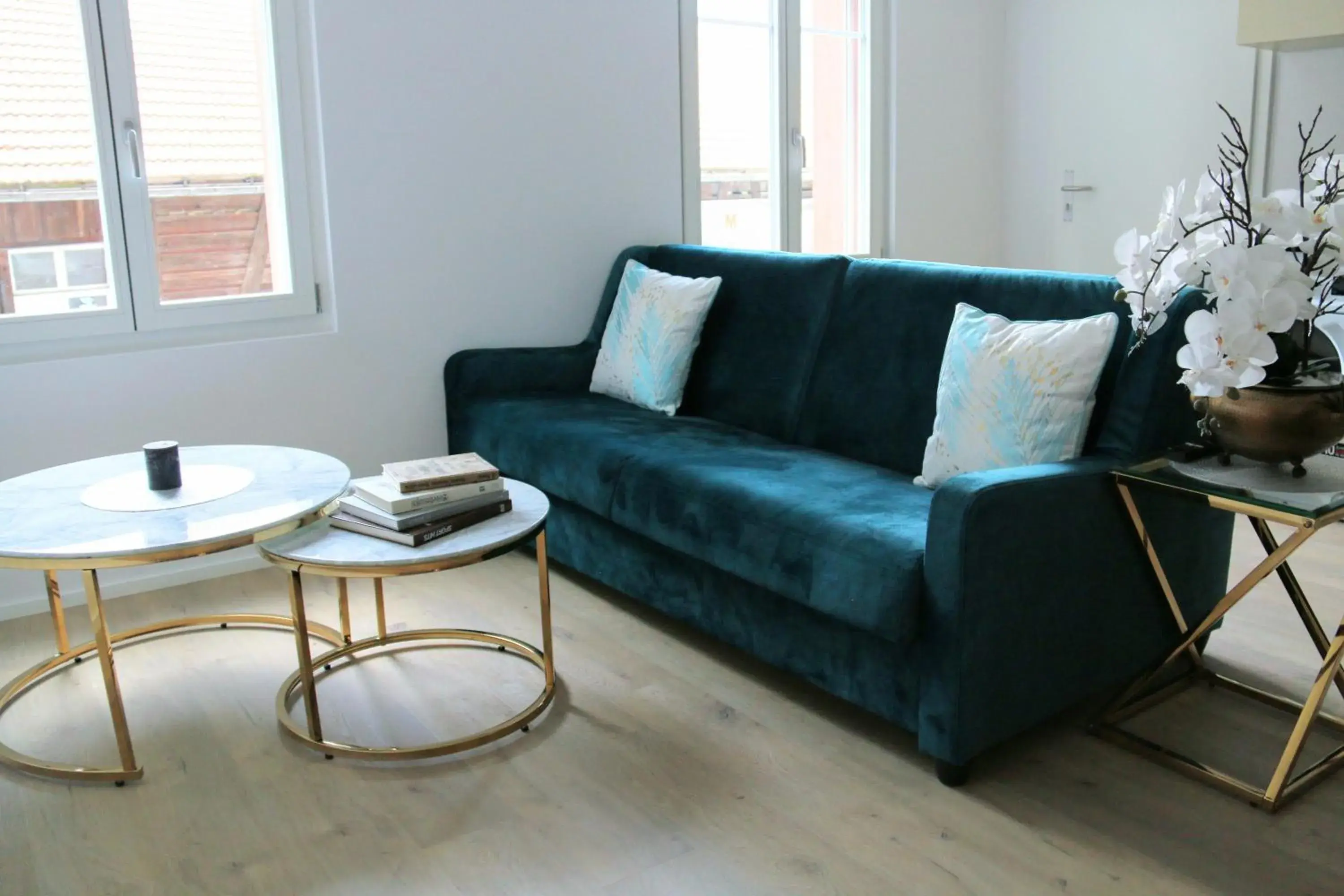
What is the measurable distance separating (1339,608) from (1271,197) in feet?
4.60

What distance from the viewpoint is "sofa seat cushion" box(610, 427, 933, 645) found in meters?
2.25

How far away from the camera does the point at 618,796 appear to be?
227 cm

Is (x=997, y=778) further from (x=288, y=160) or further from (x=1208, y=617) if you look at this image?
(x=288, y=160)

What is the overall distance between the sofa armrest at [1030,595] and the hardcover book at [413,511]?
3.11 ft

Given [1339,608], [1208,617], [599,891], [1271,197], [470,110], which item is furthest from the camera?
[470,110]

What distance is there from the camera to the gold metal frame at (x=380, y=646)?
7.57 ft

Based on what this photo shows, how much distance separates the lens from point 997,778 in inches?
90.0

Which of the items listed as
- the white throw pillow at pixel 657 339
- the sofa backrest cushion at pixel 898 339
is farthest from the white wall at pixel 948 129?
the sofa backrest cushion at pixel 898 339

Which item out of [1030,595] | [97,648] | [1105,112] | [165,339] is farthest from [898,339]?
[1105,112]

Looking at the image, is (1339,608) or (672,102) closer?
(1339,608)

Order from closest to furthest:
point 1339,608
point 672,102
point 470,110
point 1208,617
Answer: point 1208,617 < point 1339,608 < point 470,110 < point 672,102

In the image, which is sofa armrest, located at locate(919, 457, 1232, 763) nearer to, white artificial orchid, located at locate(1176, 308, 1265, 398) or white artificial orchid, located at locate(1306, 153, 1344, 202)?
white artificial orchid, located at locate(1176, 308, 1265, 398)

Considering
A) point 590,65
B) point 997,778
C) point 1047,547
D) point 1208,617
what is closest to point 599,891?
point 997,778

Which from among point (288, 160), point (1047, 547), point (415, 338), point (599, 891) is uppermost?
point (288, 160)
